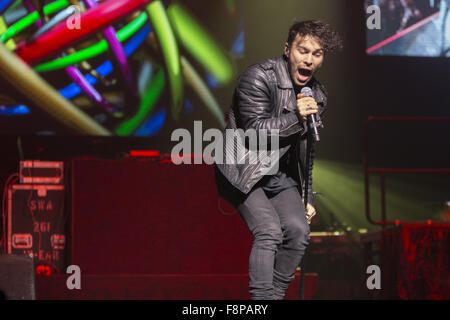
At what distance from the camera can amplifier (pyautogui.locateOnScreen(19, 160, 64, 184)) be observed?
5355 millimetres

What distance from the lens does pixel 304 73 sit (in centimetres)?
289

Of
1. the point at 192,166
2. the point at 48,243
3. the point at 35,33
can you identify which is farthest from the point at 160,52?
the point at 48,243

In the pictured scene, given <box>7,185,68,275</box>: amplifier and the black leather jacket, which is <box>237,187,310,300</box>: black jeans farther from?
<box>7,185,68,275</box>: amplifier

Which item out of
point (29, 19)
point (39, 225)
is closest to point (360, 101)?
point (29, 19)

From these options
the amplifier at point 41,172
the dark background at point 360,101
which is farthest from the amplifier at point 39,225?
the dark background at point 360,101

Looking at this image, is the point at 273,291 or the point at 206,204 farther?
the point at 206,204

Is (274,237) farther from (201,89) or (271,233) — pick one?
(201,89)

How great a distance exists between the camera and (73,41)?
6270mm

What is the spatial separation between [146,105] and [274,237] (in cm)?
400

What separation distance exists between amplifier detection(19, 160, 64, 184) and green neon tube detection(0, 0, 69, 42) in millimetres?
1532

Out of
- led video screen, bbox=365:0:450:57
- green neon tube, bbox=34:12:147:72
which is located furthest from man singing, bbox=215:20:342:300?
led video screen, bbox=365:0:450:57

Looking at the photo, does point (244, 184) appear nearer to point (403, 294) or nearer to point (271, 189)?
point (271, 189)
